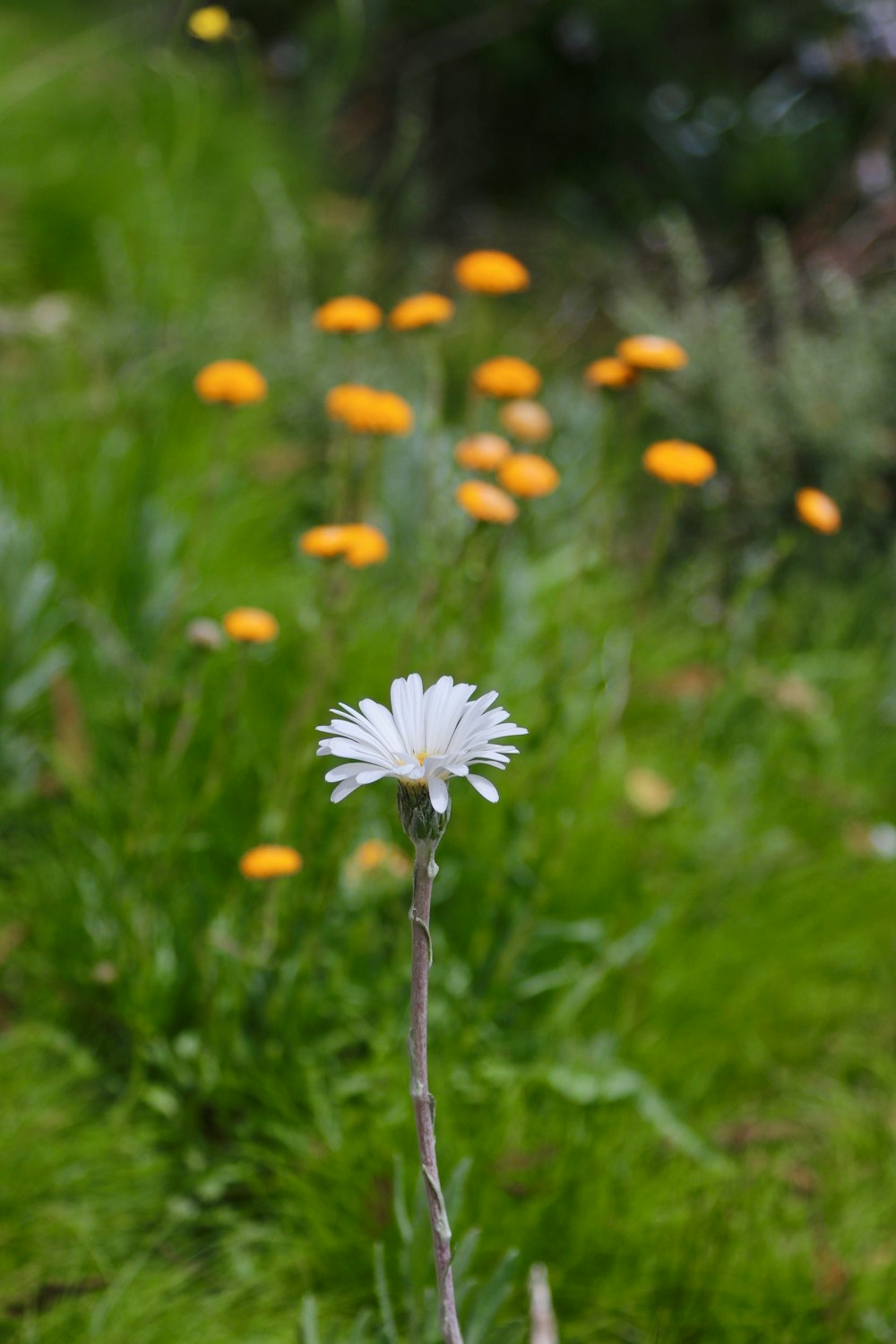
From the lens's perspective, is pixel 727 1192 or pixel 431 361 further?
pixel 431 361

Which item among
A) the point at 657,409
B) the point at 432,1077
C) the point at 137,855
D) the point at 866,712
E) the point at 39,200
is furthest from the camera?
the point at 39,200

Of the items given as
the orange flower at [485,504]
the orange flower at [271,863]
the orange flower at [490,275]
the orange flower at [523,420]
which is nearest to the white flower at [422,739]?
the orange flower at [271,863]

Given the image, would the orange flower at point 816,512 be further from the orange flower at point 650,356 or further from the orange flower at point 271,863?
the orange flower at point 271,863

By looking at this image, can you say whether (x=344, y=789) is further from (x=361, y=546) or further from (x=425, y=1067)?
(x=361, y=546)

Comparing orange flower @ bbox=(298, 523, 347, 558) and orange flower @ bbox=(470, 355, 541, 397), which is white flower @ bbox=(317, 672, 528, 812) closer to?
orange flower @ bbox=(298, 523, 347, 558)

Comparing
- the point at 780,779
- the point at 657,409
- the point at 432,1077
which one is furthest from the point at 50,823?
the point at 657,409

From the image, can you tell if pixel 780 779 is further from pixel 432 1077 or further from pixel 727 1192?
pixel 432 1077
